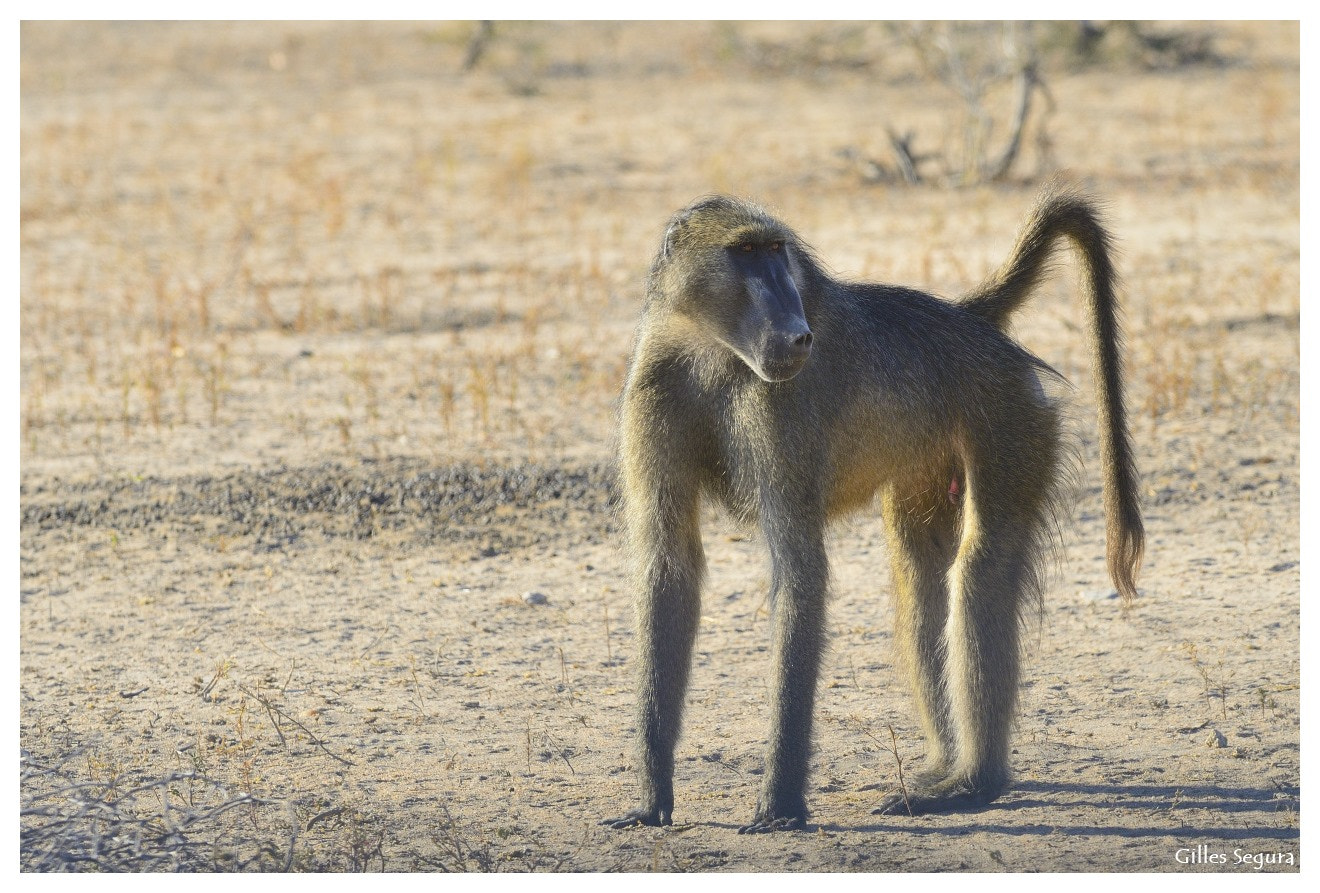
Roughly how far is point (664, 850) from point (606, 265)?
7721 mm

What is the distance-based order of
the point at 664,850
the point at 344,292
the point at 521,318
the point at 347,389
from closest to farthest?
the point at 664,850 → the point at 347,389 → the point at 521,318 → the point at 344,292

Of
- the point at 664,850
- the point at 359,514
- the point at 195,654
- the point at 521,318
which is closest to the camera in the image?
the point at 664,850

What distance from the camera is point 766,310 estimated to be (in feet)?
12.1

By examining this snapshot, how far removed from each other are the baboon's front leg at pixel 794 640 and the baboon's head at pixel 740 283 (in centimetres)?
45

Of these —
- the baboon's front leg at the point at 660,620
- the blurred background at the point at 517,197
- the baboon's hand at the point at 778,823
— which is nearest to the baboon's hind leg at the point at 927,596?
the baboon's hand at the point at 778,823

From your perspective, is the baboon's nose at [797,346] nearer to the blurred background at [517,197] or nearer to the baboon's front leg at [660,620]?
the baboon's front leg at [660,620]

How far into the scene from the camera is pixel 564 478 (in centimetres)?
724

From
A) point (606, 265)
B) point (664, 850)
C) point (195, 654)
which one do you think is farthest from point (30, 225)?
point (664, 850)

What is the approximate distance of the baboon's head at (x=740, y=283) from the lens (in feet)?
12.0

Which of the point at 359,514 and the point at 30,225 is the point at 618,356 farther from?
the point at 30,225

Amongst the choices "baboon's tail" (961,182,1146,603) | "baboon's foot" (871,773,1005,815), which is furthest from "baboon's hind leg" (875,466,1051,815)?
"baboon's tail" (961,182,1146,603)

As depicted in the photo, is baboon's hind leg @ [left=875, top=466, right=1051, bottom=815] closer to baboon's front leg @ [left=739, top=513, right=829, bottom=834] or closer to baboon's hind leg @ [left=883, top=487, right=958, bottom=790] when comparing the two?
baboon's hind leg @ [left=883, top=487, right=958, bottom=790]

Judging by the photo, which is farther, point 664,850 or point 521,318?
point 521,318

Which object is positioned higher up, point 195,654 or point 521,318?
point 521,318
